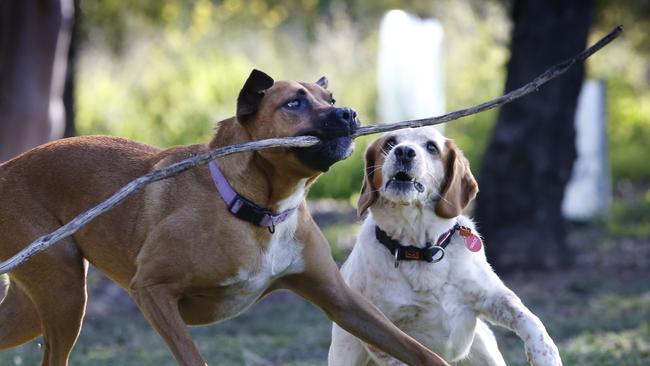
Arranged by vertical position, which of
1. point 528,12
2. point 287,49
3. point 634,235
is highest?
point 528,12

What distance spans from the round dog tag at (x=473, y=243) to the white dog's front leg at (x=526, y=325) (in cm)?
29

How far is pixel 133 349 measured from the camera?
885 centimetres

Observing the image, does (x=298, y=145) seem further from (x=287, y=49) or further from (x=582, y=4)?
(x=287, y=49)

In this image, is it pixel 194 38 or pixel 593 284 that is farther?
pixel 194 38

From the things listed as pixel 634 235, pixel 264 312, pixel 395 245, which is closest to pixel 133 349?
pixel 264 312

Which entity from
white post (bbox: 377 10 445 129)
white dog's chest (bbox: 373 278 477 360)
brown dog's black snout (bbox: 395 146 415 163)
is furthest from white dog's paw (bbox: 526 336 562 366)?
white post (bbox: 377 10 445 129)

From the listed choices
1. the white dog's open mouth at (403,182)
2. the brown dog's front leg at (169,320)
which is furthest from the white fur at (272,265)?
the white dog's open mouth at (403,182)

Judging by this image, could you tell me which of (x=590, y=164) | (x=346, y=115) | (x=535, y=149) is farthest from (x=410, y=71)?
(x=346, y=115)

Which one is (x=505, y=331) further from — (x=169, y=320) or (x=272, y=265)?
(x=169, y=320)

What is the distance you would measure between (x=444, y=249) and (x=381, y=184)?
0.46 metres

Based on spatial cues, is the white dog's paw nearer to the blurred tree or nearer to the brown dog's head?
the brown dog's head

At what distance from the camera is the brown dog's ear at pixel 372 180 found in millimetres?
6122

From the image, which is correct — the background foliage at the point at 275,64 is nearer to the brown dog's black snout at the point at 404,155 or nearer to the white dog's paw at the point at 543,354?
the brown dog's black snout at the point at 404,155

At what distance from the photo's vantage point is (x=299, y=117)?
524 centimetres
